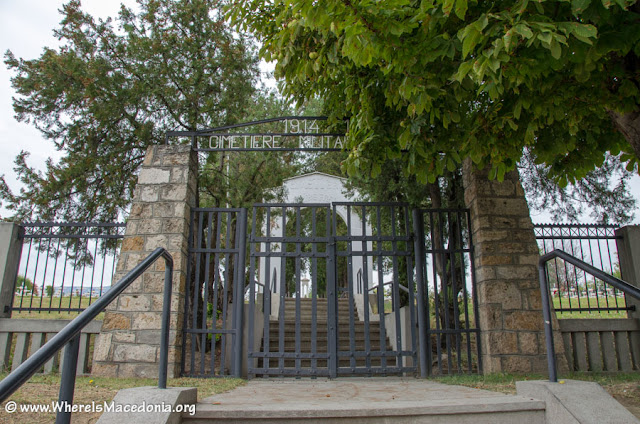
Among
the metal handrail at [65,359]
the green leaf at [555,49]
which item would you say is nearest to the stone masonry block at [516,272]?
the green leaf at [555,49]

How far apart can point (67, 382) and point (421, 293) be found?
14.1 feet

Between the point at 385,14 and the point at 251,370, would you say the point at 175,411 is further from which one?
the point at 251,370

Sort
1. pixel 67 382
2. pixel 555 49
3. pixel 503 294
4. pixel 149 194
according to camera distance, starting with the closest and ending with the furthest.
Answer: pixel 67 382
pixel 555 49
pixel 503 294
pixel 149 194

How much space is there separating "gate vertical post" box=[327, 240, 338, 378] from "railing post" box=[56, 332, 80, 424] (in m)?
3.78

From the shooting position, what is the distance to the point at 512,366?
488 cm

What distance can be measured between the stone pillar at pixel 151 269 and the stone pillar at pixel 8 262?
4.84ft

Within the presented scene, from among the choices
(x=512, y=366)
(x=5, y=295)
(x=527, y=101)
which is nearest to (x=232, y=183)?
(x=5, y=295)

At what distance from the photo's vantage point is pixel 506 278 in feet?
16.8

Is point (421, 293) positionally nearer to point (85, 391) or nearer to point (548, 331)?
point (548, 331)

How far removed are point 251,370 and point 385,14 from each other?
13.8 feet

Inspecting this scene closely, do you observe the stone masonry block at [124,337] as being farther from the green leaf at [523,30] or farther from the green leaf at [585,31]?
the green leaf at [585,31]

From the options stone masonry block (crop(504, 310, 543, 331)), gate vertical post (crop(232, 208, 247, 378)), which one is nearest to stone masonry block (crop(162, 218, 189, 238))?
gate vertical post (crop(232, 208, 247, 378))

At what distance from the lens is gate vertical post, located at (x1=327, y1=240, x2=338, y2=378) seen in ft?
17.8

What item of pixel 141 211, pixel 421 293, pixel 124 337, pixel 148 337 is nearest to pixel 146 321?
pixel 148 337
